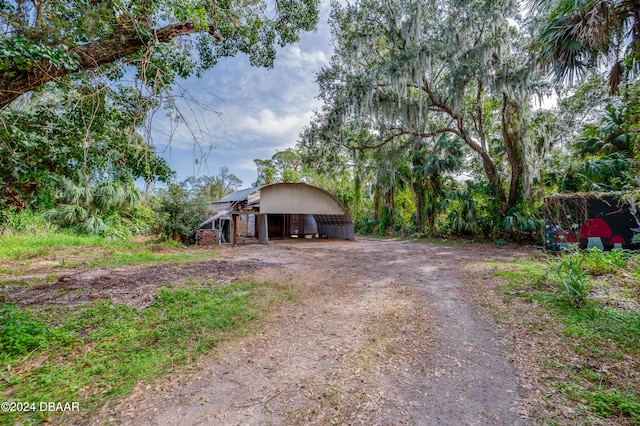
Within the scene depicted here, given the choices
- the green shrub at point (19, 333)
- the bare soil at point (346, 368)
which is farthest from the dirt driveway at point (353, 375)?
the green shrub at point (19, 333)

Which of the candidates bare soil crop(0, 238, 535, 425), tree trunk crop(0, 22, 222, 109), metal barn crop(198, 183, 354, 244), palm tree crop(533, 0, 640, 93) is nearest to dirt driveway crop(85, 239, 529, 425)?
bare soil crop(0, 238, 535, 425)

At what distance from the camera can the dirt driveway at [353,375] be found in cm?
191

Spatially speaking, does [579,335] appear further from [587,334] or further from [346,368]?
[346,368]

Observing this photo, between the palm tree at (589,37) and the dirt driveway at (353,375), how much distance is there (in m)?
5.73

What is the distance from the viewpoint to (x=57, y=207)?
11664 mm

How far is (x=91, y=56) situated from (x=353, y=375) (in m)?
4.36

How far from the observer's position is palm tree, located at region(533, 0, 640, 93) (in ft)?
16.7

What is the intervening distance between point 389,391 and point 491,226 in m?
12.5

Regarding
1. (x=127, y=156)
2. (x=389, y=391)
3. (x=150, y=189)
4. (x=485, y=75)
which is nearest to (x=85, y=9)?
(x=127, y=156)

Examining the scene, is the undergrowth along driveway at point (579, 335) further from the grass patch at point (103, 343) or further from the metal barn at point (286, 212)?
the metal barn at point (286, 212)

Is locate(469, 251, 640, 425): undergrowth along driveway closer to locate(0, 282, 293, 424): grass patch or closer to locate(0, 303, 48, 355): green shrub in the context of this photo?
locate(0, 282, 293, 424): grass patch

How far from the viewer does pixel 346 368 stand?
2.48 meters

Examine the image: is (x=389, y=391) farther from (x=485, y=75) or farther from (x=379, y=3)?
(x=379, y=3)

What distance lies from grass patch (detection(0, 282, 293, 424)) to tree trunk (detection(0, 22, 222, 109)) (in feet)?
8.10
